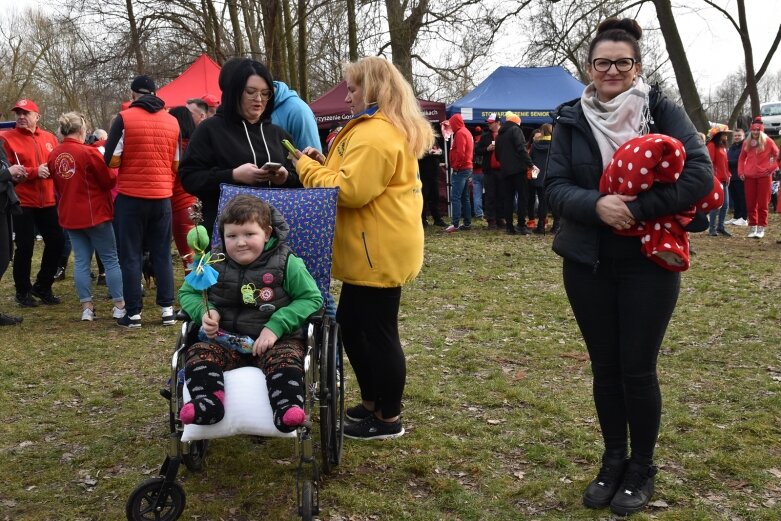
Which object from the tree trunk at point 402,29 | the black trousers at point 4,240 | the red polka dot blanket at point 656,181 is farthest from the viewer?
the tree trunk at point 402,29

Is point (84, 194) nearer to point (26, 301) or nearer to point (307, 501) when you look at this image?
point (26, 301)

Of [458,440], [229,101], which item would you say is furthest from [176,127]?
[458,440]

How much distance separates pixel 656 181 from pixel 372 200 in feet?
4.15

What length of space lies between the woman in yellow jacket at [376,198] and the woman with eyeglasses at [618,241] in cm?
70

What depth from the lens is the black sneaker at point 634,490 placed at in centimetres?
315

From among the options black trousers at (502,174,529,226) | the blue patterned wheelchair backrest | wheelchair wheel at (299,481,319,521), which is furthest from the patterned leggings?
black trousers at (502,174,529,226)

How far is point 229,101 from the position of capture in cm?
375

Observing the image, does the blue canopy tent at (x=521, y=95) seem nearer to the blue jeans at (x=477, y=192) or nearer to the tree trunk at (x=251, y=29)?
the blue jeans at (x=477, y=192)

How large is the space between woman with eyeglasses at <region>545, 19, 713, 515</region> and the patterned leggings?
118 centimetres

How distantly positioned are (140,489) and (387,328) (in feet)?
4.49

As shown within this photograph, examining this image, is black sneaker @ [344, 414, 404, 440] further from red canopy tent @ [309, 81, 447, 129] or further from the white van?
the white van

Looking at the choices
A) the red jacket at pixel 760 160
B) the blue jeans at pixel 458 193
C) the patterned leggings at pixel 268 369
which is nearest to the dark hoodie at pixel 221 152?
the patterned leggings at pixel 268 369

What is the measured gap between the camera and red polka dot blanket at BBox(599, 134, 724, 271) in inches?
109

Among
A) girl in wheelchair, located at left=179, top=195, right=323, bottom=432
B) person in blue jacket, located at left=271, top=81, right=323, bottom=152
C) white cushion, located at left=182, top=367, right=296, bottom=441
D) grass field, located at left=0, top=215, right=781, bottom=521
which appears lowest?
grass field, located at left=0, top=215, right=781, bottom=521
